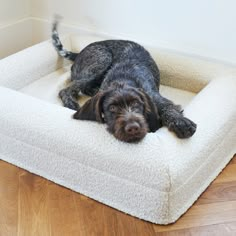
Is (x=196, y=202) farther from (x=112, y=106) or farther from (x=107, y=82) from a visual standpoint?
(x=107, y=82)

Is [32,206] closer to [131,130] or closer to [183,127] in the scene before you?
[131,130]

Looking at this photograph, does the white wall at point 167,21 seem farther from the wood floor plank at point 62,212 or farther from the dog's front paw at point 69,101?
the wood floor plank at point 62,212

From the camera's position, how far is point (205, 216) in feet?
5.45

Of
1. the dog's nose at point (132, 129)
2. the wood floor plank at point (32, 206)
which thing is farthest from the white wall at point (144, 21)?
the wood floor plank at point (32, 206)

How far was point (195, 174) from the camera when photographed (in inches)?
67.3

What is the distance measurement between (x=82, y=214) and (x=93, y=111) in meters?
0.44

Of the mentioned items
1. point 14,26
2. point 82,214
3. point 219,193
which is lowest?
point 14,26

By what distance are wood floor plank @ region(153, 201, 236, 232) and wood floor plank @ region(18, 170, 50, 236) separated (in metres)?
0.45

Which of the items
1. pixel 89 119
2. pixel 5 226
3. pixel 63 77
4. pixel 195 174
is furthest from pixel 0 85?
pixel 195 174

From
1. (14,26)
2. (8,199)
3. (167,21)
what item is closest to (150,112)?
(8,199)

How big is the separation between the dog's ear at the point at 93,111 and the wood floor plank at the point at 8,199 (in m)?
0.42

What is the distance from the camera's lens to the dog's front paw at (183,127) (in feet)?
5.62

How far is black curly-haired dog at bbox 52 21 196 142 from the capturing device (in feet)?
5.62

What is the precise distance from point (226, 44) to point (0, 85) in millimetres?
1318
